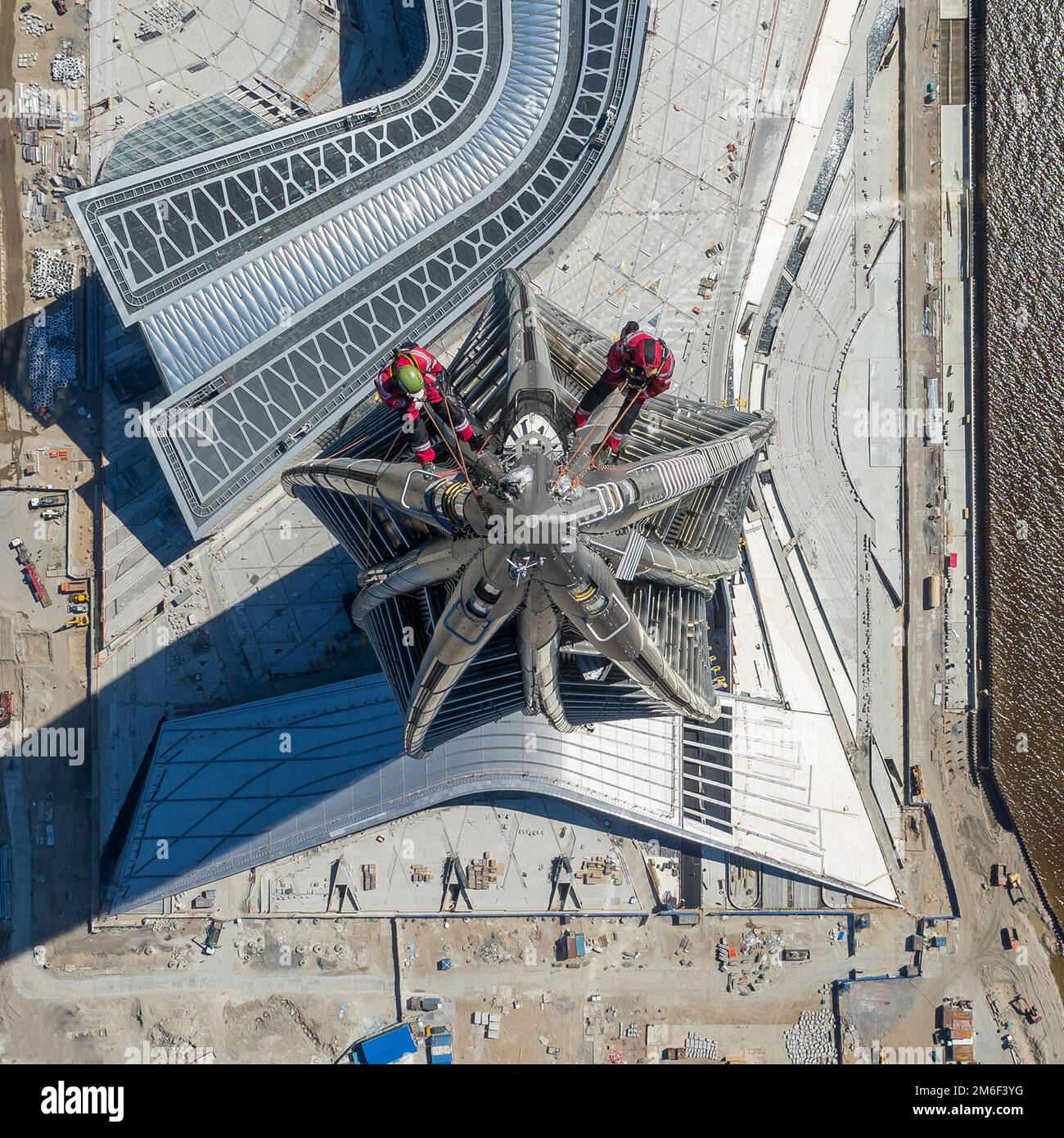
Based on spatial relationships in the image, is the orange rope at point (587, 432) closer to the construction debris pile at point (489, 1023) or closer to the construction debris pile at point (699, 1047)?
the construction debris pile at point (489, 1023)

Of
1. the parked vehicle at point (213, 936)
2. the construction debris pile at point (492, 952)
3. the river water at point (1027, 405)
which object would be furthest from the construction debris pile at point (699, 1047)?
the parked vehicle at point (213, 936)

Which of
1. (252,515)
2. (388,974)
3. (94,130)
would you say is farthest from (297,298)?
(388,974)

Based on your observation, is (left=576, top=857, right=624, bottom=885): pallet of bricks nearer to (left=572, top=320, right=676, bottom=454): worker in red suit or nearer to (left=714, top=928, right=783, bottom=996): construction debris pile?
(left=714, top=928, right=783, bottom=996): construction debris pile

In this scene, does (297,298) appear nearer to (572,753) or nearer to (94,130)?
(94,130)
